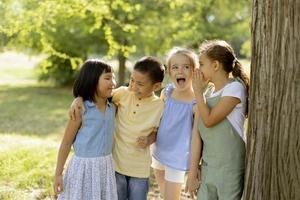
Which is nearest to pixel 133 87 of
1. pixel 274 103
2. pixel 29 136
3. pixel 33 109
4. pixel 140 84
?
pixel 140 84

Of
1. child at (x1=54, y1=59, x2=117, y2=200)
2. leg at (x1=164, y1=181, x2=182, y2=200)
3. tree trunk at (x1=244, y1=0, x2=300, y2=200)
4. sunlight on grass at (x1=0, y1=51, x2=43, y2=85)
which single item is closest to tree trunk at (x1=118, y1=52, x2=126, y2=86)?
sunlight on grass at (x1=0, y1=51, x2=43, y2=85)

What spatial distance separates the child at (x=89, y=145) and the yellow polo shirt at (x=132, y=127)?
0.19 metres

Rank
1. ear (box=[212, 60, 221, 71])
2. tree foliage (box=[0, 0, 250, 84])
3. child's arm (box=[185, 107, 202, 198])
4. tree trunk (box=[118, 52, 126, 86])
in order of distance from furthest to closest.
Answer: tree trunk (box=[118, 52, 126, 86]) → tree foliage (box=[0, 0, 250, 84]) → child's arm (box=[185, 107, 202, 198]) → ear (box=[212, 60, 221, 71])

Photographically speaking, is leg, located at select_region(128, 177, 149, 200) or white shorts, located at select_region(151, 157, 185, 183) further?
white shorts, located at select_region(151, 157, 185, 183)

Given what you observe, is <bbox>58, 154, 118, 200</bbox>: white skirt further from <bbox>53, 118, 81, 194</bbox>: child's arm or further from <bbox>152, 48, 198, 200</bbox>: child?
<bbox>152, 48, 198, 200</bbox>: child

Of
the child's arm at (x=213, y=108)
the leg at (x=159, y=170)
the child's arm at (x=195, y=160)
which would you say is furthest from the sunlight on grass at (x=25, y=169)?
the child's arm at (x=213, y=108)

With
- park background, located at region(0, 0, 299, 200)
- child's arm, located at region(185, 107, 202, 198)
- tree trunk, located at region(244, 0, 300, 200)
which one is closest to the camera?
tree trunk, located at region(244, 0, 300, 200)

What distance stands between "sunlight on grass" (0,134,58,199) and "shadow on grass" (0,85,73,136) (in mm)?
3794

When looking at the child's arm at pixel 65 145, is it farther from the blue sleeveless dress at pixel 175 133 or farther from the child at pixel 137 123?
the blue sleeveless dress at pixel 175 133

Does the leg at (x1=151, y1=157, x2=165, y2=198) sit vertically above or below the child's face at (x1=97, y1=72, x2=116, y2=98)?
below

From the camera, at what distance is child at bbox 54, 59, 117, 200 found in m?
3.31

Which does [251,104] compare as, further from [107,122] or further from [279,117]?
[107,122]

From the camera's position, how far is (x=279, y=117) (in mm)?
2781

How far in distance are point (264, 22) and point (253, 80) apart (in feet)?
1.12
